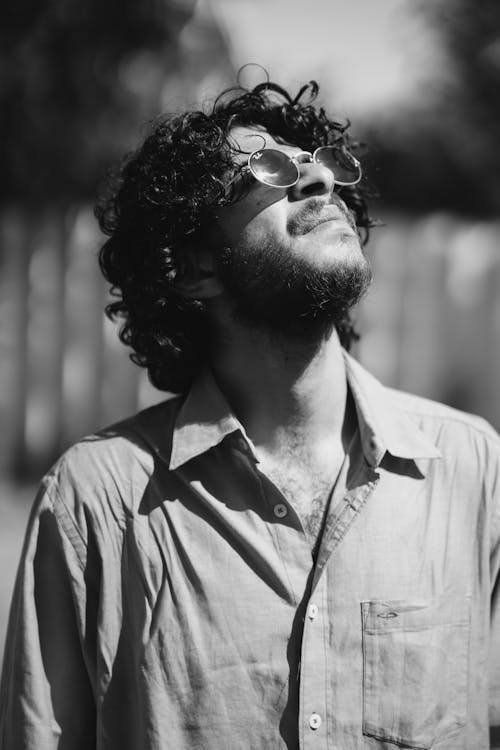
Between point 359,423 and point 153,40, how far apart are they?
4543 millimetres

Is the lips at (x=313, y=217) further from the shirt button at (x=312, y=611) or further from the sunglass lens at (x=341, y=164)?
the shirt button at (x=312, y=611)

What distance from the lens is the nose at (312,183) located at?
6.99ft

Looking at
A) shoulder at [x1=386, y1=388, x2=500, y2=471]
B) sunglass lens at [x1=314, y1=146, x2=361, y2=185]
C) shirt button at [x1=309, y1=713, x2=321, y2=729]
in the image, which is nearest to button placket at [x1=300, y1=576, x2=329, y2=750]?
shirt button at [x1=309, y1=713, x2=321, y2=729]

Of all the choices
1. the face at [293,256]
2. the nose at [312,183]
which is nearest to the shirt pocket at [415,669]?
the face at [293,256]

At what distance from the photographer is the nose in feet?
6.99

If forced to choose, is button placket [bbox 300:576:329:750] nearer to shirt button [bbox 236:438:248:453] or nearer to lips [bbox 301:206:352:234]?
shirt button [bbox 236:438:248:453]

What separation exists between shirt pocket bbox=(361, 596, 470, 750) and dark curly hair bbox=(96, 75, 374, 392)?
0.92 metres

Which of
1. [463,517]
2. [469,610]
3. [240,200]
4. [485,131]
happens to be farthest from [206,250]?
[485,131]

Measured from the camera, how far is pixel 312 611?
70.0 inches

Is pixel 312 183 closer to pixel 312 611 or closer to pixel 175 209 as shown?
pixel 175 209

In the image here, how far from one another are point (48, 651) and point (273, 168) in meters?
1.36

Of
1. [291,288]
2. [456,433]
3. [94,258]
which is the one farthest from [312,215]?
[94,258]

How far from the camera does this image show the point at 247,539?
185 cm

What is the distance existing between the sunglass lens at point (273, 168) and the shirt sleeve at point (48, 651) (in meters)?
0.99
